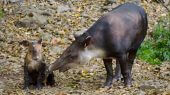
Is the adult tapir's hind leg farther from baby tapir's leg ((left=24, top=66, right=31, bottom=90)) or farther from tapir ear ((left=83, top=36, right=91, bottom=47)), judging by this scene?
baby tapir's leg ((left=24, top=66, right=31, bottom=90))

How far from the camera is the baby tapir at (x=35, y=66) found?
8984 mm

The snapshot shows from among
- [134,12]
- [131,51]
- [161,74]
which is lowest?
[161,74]

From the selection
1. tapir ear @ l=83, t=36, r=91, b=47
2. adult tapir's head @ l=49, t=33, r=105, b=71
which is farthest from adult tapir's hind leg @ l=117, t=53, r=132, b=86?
tapir ear @ l=83, t=36, r=91, b=47

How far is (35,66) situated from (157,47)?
4382mm

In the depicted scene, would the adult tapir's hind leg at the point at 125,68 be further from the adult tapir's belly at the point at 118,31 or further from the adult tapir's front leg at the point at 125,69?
the adult tapir's belly at the point at 118,31

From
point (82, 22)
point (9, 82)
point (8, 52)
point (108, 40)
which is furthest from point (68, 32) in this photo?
point (108, 40)

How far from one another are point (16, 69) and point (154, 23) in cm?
453

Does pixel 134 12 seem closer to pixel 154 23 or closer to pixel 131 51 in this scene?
pixel 131 51

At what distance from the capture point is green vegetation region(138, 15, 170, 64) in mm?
11891

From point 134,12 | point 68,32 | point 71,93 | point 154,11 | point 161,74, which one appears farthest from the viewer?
point 154,11

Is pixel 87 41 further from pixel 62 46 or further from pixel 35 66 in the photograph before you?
pixel 62 46

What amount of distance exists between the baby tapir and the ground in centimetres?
16

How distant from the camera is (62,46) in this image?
40.9 feet

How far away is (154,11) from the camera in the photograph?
14.6m
